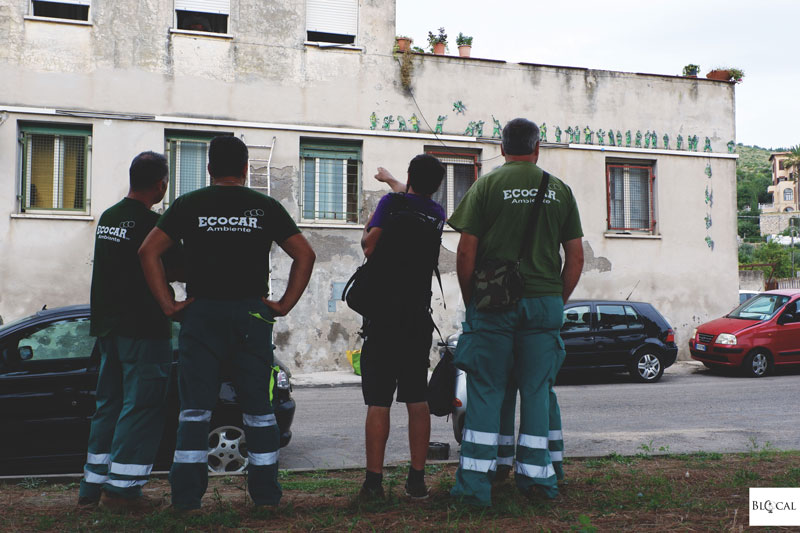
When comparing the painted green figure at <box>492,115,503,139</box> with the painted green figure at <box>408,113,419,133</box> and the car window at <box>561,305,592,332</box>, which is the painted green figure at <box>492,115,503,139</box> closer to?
the painted green figure at <box>408,113,419,133</box>

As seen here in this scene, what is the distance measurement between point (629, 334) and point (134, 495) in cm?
1146

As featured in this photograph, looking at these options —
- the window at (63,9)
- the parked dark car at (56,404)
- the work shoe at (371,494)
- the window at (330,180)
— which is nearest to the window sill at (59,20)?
the window at (63,9)

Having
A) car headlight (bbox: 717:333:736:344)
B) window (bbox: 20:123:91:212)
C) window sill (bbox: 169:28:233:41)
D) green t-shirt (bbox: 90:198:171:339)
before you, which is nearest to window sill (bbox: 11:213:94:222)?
window (bbox: 20:123:91:212)

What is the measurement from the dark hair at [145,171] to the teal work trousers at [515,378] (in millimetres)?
2101

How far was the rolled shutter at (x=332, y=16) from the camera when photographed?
16.3 metres

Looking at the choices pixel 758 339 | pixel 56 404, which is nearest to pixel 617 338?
pixel 758 339

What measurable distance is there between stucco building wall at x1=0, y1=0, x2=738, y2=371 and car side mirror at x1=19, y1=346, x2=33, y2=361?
8.97 meters

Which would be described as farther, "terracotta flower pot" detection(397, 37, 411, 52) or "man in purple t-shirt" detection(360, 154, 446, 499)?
"terracotta flower pot" detection(397, 37, 411, 52)

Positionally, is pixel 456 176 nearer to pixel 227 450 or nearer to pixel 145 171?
pixel 227 450

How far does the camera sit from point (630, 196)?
18.3 meters

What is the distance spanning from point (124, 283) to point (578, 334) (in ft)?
34.6

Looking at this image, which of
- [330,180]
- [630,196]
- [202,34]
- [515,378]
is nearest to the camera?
[515,378]

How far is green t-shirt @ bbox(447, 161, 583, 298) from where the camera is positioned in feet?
14.0

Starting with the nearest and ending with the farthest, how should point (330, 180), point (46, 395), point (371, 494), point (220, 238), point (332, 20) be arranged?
point (220, 238) → point (371, 494) → point (46, 395) → point (330, 180) → point (332, 20)
